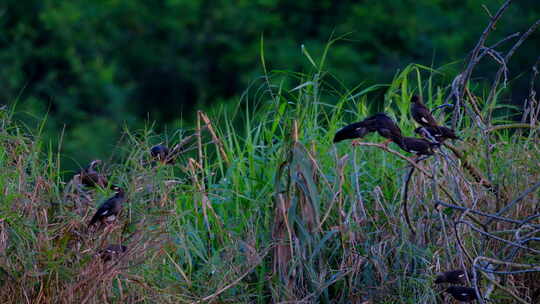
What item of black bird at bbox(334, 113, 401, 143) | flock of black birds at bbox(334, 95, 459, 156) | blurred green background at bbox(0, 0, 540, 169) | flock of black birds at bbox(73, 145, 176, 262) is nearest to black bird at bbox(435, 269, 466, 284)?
flock of black birds at bbox(334, 95, 459, 156)

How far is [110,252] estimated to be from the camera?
137 inches

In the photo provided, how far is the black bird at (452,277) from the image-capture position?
3473 mm

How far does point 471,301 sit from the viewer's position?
3.50m

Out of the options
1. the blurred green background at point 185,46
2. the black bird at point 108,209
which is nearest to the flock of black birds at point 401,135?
the black bird at point 108,209

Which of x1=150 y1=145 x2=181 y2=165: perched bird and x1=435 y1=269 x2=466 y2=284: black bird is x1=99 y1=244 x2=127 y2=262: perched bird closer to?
x1=150 y1=145 x2=181 y2=165: perched bird

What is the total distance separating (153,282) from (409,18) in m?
12.0

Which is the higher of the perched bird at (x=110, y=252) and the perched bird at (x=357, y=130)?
the perched bird at (x=357, y=130)

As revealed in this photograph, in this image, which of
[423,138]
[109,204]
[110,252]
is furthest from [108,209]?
[423,138]

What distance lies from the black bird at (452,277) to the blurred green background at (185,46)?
976cm

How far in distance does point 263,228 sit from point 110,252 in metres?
0.86

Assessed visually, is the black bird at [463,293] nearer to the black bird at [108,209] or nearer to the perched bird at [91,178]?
the black bird at [108,209]

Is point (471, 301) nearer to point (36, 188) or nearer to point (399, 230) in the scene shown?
point (399, 230)

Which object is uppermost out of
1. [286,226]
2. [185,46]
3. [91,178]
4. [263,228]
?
[91,178]

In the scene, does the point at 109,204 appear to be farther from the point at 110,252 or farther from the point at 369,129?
the point at 369,129
